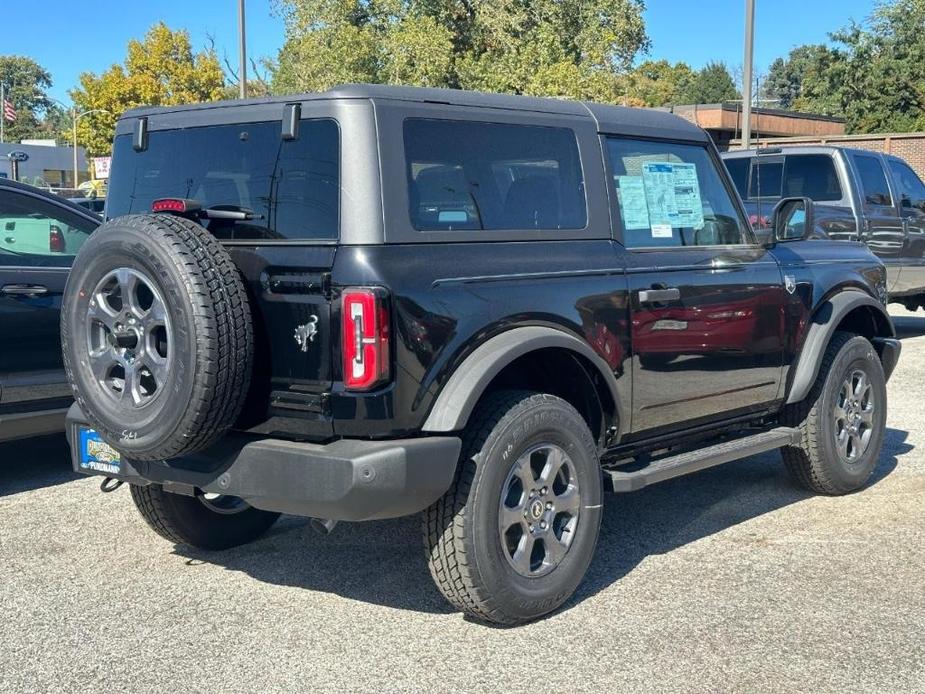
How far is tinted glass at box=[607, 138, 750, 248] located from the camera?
502 cm

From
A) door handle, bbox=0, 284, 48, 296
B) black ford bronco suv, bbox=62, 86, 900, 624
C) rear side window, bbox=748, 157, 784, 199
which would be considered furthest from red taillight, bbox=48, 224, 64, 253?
rear side window, bbox=748, 157, 784, 199

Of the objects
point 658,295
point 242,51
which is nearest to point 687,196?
point 658,295

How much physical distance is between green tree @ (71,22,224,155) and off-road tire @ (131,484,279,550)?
3966 cm

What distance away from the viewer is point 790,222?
5871 millimetres

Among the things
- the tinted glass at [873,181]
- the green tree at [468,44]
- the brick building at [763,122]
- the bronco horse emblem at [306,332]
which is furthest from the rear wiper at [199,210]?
the brick building at [763,122]

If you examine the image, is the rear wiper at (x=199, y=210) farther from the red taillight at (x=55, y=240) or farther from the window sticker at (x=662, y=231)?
the red taillight at (x=55, y=240)

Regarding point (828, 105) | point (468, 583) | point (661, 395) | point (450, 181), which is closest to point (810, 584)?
point (661, 395)

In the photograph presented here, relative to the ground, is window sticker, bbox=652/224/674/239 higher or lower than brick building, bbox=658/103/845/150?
lower

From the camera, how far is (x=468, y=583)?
406 centimetres

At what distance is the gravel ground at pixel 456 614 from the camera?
385cm

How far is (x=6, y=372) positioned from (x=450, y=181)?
10.2ft

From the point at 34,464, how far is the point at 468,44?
2277 cm

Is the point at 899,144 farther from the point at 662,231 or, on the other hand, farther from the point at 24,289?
the point at 24,289

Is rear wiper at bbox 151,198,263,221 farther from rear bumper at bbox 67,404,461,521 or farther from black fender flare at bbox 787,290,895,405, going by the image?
black fender flare at bbox 787,290,895,405
